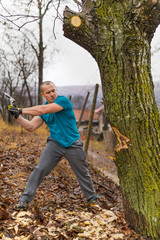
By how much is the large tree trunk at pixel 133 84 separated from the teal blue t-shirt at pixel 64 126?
956mm

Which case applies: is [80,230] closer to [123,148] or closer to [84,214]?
[84,214]

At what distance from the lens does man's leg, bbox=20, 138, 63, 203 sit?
3.04 metres

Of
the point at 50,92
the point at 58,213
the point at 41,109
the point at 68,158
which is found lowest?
the point at 58,213

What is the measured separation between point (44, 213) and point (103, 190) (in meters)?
1.85

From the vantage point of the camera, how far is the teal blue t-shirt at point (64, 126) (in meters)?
3.28

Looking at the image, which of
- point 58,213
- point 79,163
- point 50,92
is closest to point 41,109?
point 50,92

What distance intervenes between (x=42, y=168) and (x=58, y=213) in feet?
2.12

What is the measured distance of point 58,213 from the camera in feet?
9.84

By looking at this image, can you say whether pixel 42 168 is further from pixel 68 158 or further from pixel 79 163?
pixel 79 163

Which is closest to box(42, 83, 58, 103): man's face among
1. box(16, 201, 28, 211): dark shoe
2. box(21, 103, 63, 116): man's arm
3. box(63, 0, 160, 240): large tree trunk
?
box(21, 103, 63, 116): man's arm

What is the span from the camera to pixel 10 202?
10.3 feet

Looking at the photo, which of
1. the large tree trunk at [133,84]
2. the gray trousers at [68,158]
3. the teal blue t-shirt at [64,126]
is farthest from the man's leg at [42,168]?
the large tree trunk at [133,84]

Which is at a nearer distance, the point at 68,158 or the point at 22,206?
the point at 22,206

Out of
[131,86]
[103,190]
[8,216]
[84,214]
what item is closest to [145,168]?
[131,86]
